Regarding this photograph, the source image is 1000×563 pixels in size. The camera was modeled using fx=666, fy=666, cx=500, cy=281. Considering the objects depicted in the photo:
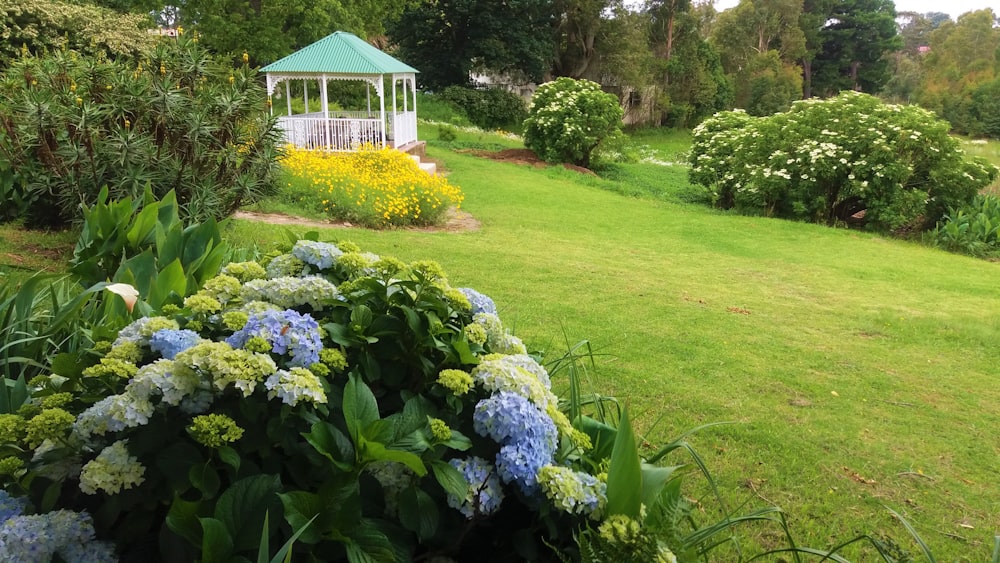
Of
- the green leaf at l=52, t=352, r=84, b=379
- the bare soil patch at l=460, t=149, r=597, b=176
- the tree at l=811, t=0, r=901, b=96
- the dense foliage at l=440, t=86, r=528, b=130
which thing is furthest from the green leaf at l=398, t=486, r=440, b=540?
the tree at l=811, t=0, r=901, b=96

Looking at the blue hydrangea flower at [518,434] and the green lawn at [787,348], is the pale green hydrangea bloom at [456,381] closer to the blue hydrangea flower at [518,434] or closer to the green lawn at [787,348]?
the blue hydrangea flower at [518,434]

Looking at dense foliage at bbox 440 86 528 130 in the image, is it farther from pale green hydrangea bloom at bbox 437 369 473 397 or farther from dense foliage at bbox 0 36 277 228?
pale green hydrangea bloom at bbox 437 369 473 397

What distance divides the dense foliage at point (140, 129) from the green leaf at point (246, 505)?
166 inches

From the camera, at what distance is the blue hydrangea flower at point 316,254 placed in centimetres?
183

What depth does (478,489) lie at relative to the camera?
1.38 m

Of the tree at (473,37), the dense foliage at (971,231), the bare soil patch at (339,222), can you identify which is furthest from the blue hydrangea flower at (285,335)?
the tree at (473,37)

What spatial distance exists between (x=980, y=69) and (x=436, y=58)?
114 ft

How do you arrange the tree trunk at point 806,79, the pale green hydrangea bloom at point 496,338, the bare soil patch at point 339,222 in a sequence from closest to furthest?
1. the pale green hydrangea bloom at point 496,338
2. the bare soil patch at point 339,222
3. the tree trunk at point 806,79

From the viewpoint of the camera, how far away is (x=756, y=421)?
3746 millimetres

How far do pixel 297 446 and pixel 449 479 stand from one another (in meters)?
0.31

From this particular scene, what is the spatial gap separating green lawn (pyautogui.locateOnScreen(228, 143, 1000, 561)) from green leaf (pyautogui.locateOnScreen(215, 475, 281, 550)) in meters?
1.42

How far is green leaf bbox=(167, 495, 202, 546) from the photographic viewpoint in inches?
46.5

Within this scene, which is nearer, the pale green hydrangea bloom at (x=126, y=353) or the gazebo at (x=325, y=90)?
the pale green hydrangea bloom at (x=126, y=353)

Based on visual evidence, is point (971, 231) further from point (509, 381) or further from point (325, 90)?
point (509, 381)
